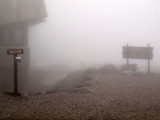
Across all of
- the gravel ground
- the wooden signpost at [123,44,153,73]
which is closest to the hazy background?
the wooden signpost at [123,44,153,73]

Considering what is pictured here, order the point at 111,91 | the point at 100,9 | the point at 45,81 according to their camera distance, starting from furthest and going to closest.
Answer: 1. the point at 100,9
2. the point at 45,81
3. the point at 111,91

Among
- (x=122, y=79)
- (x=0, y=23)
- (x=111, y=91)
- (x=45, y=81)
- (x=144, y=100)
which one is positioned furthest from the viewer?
(x=45, y=81)

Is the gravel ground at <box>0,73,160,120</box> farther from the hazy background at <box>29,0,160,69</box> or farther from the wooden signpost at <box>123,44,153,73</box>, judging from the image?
the hazy background at <box>29,0,160,69</box>

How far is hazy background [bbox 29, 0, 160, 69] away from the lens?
151ft

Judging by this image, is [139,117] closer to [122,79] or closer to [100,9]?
[122,79]

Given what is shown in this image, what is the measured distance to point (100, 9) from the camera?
75.2 meters

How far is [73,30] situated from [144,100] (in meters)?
52.2

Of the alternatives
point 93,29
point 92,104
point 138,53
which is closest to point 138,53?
point 138,53

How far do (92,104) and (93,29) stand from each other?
57781 mm

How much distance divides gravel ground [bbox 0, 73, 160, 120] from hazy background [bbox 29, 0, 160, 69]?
2369cm

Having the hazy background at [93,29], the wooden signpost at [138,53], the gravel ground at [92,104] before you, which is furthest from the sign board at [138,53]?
the hazy background at [93,29]

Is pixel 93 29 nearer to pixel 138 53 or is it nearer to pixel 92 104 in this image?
pixel 138 53

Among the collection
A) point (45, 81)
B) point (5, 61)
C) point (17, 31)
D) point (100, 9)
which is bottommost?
point (45, 81)

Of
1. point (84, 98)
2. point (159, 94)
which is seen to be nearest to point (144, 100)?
point (159, 94)
